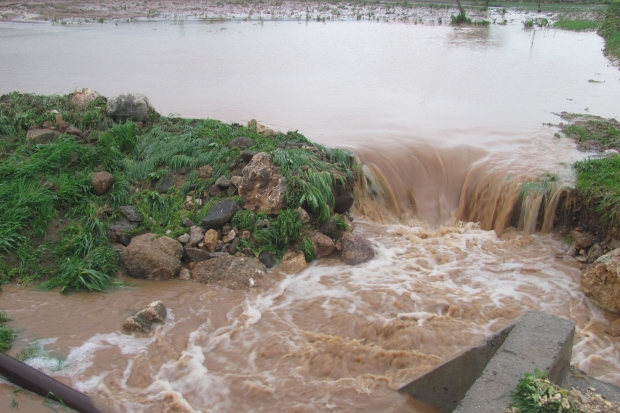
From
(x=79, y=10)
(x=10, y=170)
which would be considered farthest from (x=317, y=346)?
(x=79, y=10)

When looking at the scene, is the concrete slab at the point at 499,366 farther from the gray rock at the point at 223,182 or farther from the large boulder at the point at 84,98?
the large boulder at the point at 84,98

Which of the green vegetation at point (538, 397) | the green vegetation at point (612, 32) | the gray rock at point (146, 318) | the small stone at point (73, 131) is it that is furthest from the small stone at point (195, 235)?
the green vegetation at point (612, 32)

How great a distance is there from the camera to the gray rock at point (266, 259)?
5.90 meters

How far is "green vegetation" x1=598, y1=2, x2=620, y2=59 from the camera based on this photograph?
53.6 feet

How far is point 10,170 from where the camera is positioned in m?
6.34

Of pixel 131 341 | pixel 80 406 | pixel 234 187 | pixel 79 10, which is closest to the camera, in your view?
pixel 80 406

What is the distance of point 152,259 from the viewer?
220 inches

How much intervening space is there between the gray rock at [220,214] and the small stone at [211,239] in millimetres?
129

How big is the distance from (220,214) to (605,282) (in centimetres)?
426

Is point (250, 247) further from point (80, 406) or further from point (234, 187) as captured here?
point (80, 406)

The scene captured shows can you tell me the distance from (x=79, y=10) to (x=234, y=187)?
21.5 metres

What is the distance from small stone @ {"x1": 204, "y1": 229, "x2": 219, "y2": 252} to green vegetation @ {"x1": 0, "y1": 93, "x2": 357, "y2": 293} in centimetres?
31

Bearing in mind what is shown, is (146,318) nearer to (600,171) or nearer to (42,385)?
(42,385)

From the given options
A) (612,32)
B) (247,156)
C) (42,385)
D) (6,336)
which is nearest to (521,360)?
(42,385)
